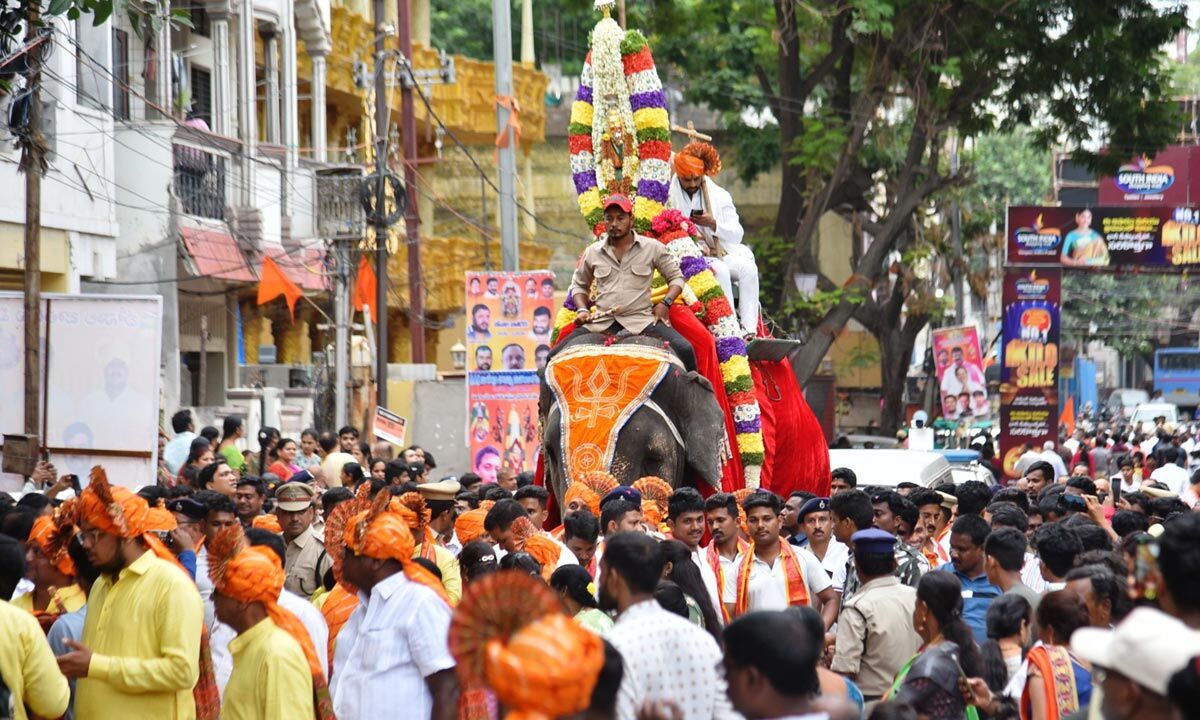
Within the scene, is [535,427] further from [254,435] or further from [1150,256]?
[1150,256]

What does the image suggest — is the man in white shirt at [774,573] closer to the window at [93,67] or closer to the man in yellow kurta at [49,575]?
the man in yellow kurta at [49,575]

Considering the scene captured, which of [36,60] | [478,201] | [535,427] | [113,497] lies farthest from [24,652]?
[478,201]

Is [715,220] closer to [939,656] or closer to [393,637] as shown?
[393,637]

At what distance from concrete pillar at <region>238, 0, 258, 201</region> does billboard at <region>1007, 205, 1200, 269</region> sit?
11.2m

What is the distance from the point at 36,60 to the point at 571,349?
5613 mm

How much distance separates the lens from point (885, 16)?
73.9ft

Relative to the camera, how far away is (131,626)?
613 centimetres

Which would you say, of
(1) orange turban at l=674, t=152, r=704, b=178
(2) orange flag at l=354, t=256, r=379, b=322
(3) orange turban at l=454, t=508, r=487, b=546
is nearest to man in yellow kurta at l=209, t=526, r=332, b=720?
(3) orange turban at l=454, t=508, r=487, b=546

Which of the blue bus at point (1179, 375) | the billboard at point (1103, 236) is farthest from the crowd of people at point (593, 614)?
the blue bus at point (1179, 375)

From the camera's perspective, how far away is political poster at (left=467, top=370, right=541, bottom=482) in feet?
63.1

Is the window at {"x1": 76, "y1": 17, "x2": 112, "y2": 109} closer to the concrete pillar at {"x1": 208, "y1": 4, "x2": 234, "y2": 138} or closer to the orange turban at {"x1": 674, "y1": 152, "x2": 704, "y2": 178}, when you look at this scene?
the concrete pillar at {"x1": 208, "y1": 4, "x2": 234, "y2": 138}

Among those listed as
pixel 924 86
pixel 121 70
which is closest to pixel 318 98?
pixel 121 70

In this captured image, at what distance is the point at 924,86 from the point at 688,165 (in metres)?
11.1

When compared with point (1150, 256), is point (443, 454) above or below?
below
